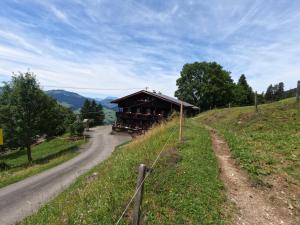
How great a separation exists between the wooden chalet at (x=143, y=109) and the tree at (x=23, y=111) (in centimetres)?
1627

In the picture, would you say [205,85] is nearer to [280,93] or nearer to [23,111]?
[280,93]

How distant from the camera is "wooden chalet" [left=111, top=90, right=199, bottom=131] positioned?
144ft

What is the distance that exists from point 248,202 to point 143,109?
39259 millimetres

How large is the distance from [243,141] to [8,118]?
28.8 meters

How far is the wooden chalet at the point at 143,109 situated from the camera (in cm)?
4381

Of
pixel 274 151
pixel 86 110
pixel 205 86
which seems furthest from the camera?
pixel 86 110

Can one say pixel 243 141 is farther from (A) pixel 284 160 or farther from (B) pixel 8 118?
(B) pixel 8 118

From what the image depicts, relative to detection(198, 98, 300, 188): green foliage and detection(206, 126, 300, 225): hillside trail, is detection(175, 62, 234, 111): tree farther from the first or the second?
detection(206, 126, 300, 225): hillside trail

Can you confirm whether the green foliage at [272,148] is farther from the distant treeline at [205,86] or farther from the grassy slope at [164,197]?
the distant treeline at [205,86]

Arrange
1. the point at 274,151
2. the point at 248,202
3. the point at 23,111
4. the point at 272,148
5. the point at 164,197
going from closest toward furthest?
1. the point at 164,197
2. the point at 248,202
3. the point at 274,151
4. the point at 272,148
5. the point at 23,111

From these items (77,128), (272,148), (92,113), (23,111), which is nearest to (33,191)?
(272,148)

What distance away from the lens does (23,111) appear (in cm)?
3203

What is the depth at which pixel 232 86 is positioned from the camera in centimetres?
7700

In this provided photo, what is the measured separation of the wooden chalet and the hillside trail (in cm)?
3265
